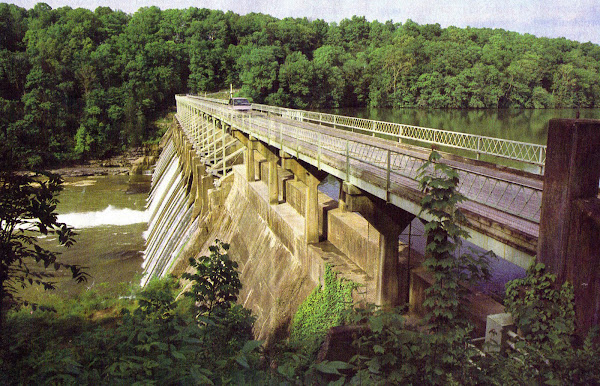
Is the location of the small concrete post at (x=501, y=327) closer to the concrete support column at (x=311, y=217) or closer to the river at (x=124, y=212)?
the river at (x=124, y=212)

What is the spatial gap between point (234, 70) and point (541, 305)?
102 meters

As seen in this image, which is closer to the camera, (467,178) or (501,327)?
(501,327)

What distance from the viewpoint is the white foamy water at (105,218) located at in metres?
36.7

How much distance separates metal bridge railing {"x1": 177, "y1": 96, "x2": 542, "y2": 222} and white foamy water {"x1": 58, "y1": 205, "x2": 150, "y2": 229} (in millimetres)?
18008

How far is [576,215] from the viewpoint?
559 centimetres

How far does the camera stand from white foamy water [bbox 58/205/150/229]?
3672 centimetres

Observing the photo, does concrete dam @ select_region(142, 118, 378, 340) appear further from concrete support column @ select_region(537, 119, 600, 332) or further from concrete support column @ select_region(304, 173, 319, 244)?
concrete support column @ select_region(537, 119, 600, 332)

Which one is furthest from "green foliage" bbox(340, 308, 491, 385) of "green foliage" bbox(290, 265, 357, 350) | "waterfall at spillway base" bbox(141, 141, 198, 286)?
"waterfall at spillway base" bbox(141, 141, 198, 286)

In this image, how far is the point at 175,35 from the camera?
4690 inches

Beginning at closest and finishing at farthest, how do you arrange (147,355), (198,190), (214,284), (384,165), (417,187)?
(147,355), (214,284), (417,187), (384,165), (198,190)

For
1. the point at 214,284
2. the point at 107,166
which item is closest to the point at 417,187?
the point at 214,284

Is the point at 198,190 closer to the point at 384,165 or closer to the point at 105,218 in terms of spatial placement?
the point at 105,218

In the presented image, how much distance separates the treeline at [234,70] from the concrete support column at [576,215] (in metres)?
54.4

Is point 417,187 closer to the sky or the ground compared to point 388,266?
closer to the sky
